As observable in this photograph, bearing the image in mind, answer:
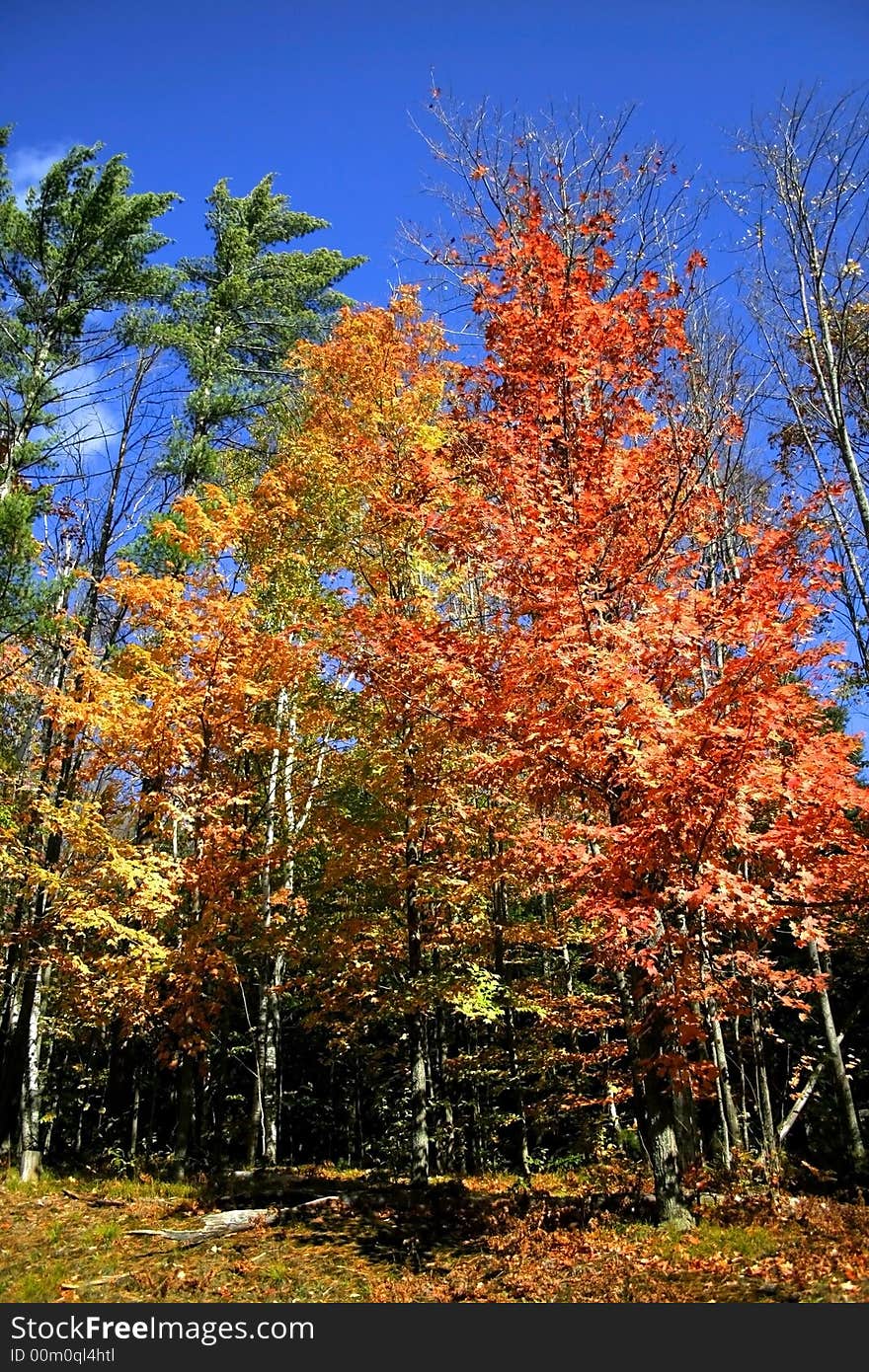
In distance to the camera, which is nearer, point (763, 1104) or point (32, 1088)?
point (763, 1104)

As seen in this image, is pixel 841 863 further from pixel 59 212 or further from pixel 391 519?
pixel 59 212

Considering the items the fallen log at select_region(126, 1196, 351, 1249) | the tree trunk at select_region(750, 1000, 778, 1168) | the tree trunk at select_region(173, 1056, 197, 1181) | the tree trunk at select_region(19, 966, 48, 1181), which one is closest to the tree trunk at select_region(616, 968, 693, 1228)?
the tree trunk at select_region(750, 1000, 778, 1168)

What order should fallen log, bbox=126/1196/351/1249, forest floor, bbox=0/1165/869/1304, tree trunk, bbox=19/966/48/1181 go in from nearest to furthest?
forest floor, bbox=0/1165/869/1304 → fallen log, bbox=126/1196/351/1249 → tree trunk, bbox=19/966/48/1181

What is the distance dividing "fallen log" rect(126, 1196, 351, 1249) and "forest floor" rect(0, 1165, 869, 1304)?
8cm

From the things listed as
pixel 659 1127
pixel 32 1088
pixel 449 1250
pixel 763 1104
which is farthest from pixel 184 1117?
pixel 763 1104

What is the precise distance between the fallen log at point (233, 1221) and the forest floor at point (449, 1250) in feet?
0.27

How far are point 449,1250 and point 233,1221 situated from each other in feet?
8.99

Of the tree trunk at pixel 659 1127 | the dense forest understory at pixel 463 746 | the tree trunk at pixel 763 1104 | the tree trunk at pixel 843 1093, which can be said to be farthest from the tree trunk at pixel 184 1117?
the tree trunk at pixel 843 1093

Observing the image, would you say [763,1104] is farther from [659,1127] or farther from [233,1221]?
[233,1221]

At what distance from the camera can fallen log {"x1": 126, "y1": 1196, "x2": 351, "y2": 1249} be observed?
820 cm

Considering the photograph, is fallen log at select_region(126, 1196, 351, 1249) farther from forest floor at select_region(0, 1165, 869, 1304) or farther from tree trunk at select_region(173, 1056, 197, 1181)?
tree trunk at select_region(173, 1056, 197, 1181)

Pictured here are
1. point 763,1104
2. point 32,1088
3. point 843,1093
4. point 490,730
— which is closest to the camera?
point 490,730

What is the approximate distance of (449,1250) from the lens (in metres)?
7.63

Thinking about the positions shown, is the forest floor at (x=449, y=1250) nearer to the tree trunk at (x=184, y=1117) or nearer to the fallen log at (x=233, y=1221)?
the fallen log at (x=233, y=1221)
